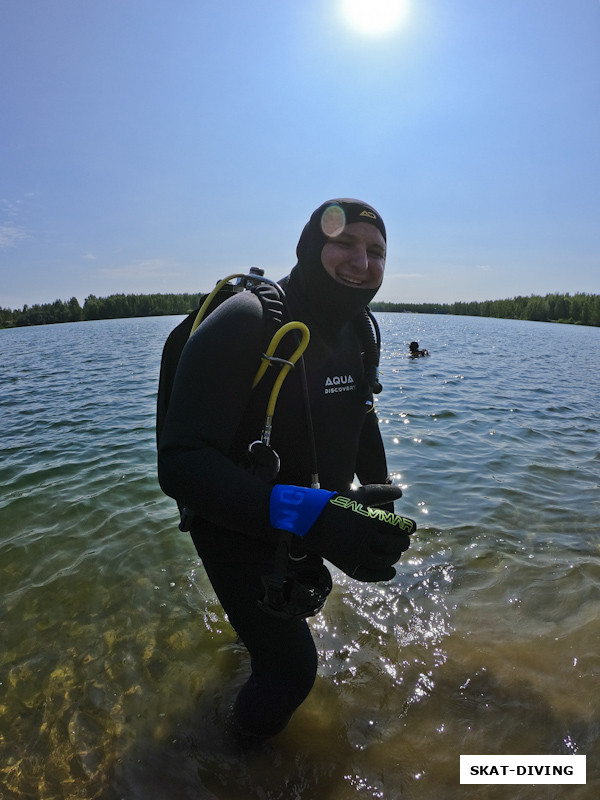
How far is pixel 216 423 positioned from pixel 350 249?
1.19 meters

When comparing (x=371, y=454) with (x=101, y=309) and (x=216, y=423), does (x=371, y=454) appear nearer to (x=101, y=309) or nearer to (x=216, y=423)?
(x=216, y=423)

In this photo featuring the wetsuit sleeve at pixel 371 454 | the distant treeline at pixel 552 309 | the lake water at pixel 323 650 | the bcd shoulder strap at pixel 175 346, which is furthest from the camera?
the distant treeline at pixel 552 309

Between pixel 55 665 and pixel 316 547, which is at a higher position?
pixel 316 547

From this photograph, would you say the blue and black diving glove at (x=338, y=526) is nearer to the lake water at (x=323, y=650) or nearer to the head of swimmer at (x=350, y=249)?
the head of swimmer at (x=350, y=249)

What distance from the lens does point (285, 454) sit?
215 cm

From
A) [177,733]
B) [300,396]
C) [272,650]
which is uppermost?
[300,396]

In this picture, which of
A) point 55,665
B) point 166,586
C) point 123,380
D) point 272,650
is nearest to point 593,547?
point 272,650

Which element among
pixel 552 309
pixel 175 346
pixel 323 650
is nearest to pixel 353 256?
pixel 175 346

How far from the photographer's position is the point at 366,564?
174cm

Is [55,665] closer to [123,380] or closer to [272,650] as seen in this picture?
[272,650]

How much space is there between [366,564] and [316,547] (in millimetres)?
222

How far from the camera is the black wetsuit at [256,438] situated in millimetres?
1682

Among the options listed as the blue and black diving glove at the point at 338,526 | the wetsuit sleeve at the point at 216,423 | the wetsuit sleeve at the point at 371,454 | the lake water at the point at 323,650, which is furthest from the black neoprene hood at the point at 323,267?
the lake water at the point at 323,650

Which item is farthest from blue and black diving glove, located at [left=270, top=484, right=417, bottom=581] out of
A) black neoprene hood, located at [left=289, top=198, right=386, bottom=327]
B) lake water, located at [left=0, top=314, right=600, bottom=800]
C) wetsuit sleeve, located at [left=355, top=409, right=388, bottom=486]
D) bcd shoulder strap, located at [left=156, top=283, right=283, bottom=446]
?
lake water, located at [left=0, top=314, right=600, bottom=800]
